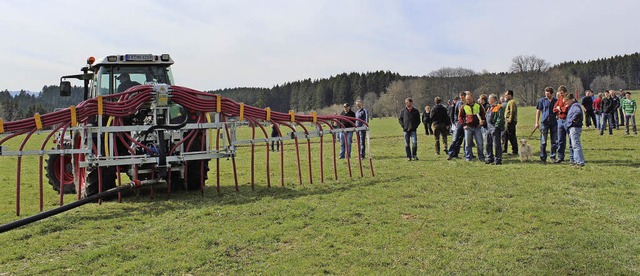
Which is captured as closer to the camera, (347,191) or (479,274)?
(479,274)

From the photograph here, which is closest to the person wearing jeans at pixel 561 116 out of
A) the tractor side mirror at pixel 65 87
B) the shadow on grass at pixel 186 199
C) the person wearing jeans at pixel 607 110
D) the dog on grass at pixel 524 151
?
the dog on grass at pixel 524 151

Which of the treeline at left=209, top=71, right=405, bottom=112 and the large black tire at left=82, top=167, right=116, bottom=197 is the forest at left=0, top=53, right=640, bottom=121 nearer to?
the treeline at left=209, top=71, right=405, bottom=112

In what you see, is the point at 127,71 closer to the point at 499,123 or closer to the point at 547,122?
the point at 499,123

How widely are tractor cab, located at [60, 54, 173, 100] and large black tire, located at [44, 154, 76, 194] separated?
1549 mm

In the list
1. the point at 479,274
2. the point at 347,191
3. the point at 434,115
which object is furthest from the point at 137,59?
the point at 434,115

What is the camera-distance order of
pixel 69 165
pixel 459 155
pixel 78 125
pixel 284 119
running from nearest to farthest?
pixel 78 125, pixel 284 119, pixel 69 165, pixel 459 155

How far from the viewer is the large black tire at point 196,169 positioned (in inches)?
335

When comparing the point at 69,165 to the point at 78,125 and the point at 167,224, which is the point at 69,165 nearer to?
the point at 78,125

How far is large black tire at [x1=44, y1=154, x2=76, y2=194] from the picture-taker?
376 inches

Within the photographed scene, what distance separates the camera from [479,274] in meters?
4.25

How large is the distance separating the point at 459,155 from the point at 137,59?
9.51m

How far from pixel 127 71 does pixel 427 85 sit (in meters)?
102

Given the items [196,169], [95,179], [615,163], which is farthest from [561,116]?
[95,179]

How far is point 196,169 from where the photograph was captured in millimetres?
8805
